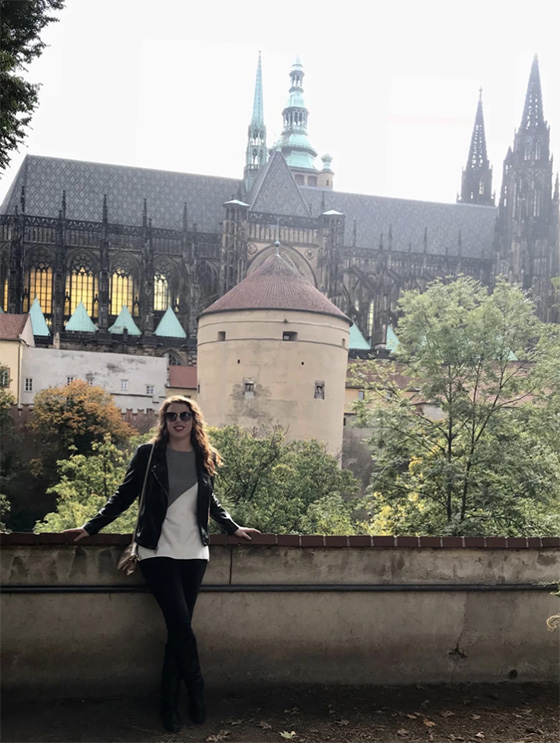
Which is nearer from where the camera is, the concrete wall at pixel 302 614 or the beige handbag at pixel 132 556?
the beige handbag at pixel 132 556

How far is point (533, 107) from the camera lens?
70375mm

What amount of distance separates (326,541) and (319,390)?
25636 mm

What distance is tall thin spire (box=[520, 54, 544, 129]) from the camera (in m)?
69.6

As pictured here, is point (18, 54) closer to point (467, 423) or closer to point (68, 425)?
point (467, 423)

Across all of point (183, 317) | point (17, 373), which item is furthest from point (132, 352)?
point (17, 373)

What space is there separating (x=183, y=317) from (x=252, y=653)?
54.8m

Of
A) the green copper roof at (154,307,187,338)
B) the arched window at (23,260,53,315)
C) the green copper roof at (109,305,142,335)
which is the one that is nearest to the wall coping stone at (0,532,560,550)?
the green copper roof at (154,307,187,338)

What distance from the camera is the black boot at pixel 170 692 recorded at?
191 inches

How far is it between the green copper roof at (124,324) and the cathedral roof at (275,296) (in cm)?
2573

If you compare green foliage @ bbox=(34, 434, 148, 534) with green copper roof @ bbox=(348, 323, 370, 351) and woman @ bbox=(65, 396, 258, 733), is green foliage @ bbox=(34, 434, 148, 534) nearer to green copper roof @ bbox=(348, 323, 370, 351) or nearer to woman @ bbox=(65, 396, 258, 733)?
woman @ bbox=(65, 396, 258, 733)

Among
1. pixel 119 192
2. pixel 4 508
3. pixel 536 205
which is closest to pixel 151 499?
pixel 4 508

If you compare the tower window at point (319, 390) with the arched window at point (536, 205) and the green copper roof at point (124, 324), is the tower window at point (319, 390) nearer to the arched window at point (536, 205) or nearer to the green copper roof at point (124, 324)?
the green copper roof at point (124, 324)

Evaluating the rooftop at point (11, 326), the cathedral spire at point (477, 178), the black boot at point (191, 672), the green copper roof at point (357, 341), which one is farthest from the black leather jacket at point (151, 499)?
the cathedral spire at point (477, 178)

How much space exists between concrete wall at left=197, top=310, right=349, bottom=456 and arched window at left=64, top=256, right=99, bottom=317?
95.8 ft
